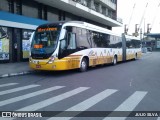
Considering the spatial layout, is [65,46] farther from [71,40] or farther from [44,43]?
[44,43]

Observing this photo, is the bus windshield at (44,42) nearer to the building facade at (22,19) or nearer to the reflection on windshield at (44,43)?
the reflection on windshield at (44,43)

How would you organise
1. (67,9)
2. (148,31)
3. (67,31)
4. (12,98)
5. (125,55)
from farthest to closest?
(148,31)
(67,9)
(125,55)
(67,31)
(12,98)

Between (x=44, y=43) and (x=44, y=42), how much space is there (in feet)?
0.23

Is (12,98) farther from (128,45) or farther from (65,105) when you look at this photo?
(128,45)

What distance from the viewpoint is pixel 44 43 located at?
14297 mm

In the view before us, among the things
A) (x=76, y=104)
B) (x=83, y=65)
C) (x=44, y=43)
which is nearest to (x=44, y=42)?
(x=44, y=43)

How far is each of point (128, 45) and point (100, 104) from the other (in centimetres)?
2166

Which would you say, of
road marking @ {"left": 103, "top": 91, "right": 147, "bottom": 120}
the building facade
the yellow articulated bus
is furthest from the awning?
road marking @ {"left": 103, "top": 91, "right": 147, "bottom": 120}

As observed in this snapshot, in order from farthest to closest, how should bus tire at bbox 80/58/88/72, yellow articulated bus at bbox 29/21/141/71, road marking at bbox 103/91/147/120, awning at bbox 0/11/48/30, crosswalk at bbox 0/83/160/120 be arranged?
awning at bbox 0/11/48/30 → bus tire at bbox 80/58/88/72 → yellow articulated bus at bbox 29/21/141/71 → road marking at bbox 103/91/147/120 → crosswalk at bbox 0/83/160/120

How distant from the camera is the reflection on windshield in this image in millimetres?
13898

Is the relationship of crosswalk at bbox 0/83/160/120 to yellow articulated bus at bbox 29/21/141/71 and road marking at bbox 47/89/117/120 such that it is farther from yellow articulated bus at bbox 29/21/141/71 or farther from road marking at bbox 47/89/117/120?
yellow articulated bus at bbox 29/21/141/71

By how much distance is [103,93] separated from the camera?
891 centimetres

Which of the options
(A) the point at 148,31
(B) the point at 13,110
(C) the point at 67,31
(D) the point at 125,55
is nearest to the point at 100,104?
(B) the point at 13,110

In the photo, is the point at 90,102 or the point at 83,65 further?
the point at 83,65
